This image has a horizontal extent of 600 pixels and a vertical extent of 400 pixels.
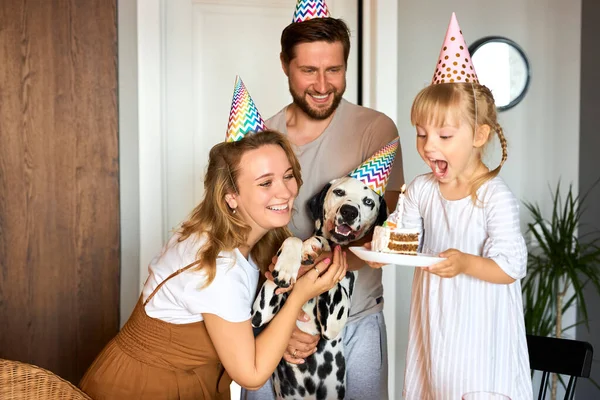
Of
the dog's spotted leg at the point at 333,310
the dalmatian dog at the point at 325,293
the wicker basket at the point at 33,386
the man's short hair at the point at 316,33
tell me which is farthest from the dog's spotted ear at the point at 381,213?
the wicker basket at the point at 33,386

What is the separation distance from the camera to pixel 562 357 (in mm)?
1851

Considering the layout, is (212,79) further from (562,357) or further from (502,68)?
(562,357)

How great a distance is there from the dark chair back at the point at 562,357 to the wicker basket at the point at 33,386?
1229 millimetres

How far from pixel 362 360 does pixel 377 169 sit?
0.60 metres

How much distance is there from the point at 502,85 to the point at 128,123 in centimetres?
190

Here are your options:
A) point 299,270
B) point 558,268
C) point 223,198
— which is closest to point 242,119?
point 223,198

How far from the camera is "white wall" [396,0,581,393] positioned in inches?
133

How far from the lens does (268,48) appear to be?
336 cm

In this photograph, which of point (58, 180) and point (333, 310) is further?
point (58, 180)

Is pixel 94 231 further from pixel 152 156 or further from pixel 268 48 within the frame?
pixel 268 48

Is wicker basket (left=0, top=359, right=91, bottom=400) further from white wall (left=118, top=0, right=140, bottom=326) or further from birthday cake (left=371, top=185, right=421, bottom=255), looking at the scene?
white wall (left=118, top=0, right=140, bottom=326)

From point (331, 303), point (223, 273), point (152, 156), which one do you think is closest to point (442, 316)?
point (331, 303)

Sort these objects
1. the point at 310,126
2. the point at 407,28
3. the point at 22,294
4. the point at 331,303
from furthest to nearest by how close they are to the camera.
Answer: the point at 407,28 → the point at 22,294 → the point at 310,126 → the point at 331,303

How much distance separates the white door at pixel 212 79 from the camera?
10.6 ft
